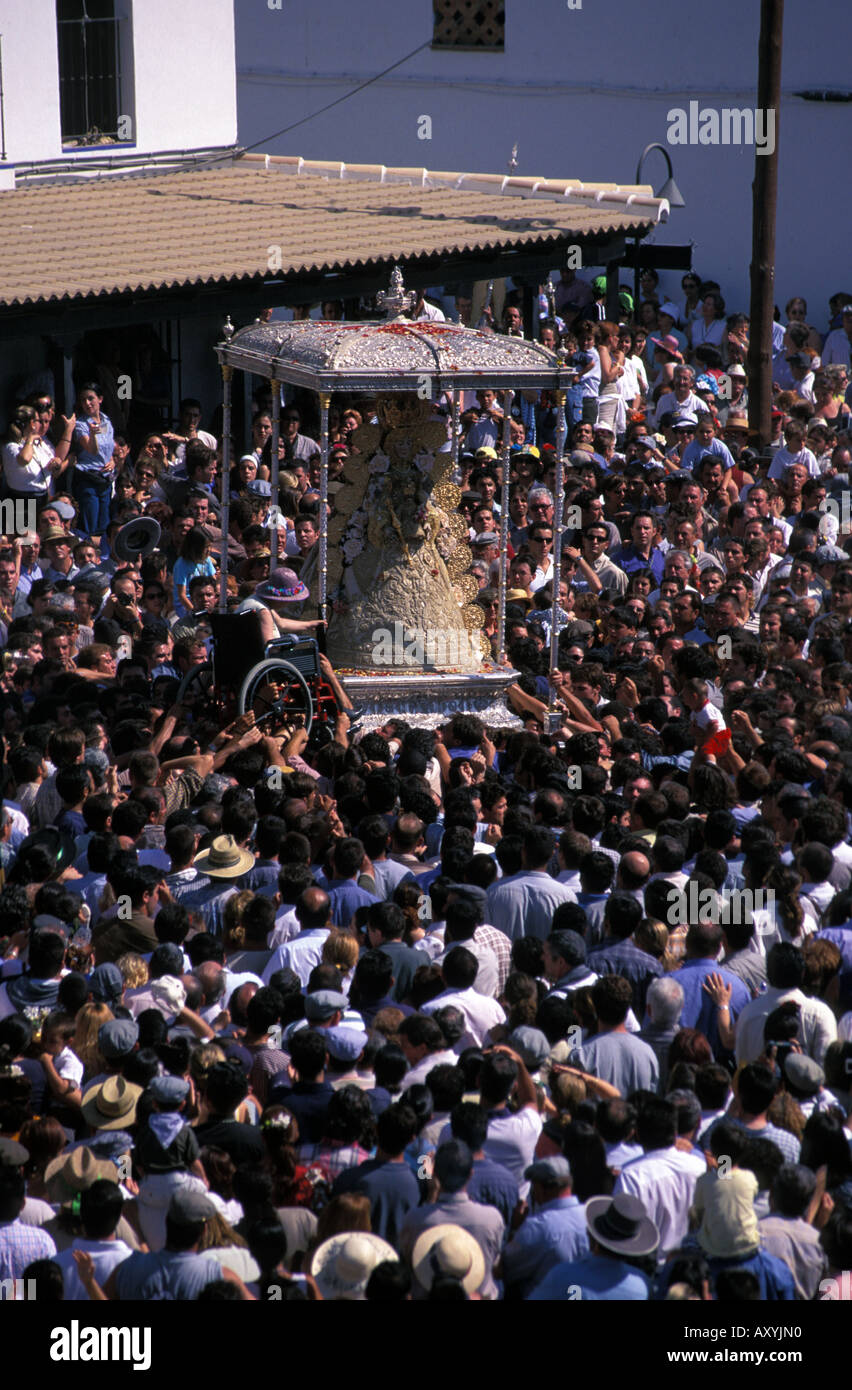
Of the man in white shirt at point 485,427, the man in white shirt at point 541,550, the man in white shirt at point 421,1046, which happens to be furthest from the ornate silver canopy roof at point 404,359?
the man in white shirt at point 421,1046

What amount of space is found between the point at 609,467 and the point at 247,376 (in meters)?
3.79

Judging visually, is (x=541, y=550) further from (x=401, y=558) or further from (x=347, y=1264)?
(x=347, y=1264)

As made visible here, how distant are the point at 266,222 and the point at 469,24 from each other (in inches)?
370

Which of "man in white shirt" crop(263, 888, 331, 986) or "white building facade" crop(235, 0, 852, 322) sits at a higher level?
"white building facade" crop(235, 0, 852, 322)

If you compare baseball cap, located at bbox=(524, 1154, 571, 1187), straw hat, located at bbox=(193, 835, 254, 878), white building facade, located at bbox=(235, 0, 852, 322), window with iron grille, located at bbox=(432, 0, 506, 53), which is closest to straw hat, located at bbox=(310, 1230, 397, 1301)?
baseball cap, located at bbox=(524, 1154, 571, 1187)

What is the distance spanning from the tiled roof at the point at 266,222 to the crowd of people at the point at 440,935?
2.95m

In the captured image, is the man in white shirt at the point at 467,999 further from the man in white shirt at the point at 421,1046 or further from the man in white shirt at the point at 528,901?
the man in white shirt at the point at 528,901

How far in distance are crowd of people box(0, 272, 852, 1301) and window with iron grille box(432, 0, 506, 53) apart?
14372mm

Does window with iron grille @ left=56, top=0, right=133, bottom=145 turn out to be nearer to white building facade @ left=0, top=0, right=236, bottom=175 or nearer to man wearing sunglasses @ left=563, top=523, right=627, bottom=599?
white building facade @ left=0, top=0, right=236, bottom=175

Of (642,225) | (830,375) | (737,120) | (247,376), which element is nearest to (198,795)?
(247,376)

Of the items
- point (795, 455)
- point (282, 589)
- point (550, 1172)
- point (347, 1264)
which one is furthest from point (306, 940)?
point (795, 455)

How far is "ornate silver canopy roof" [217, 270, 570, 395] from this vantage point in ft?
38.9

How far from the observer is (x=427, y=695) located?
12.3 metres

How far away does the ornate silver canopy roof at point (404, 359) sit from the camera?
11.9 m
